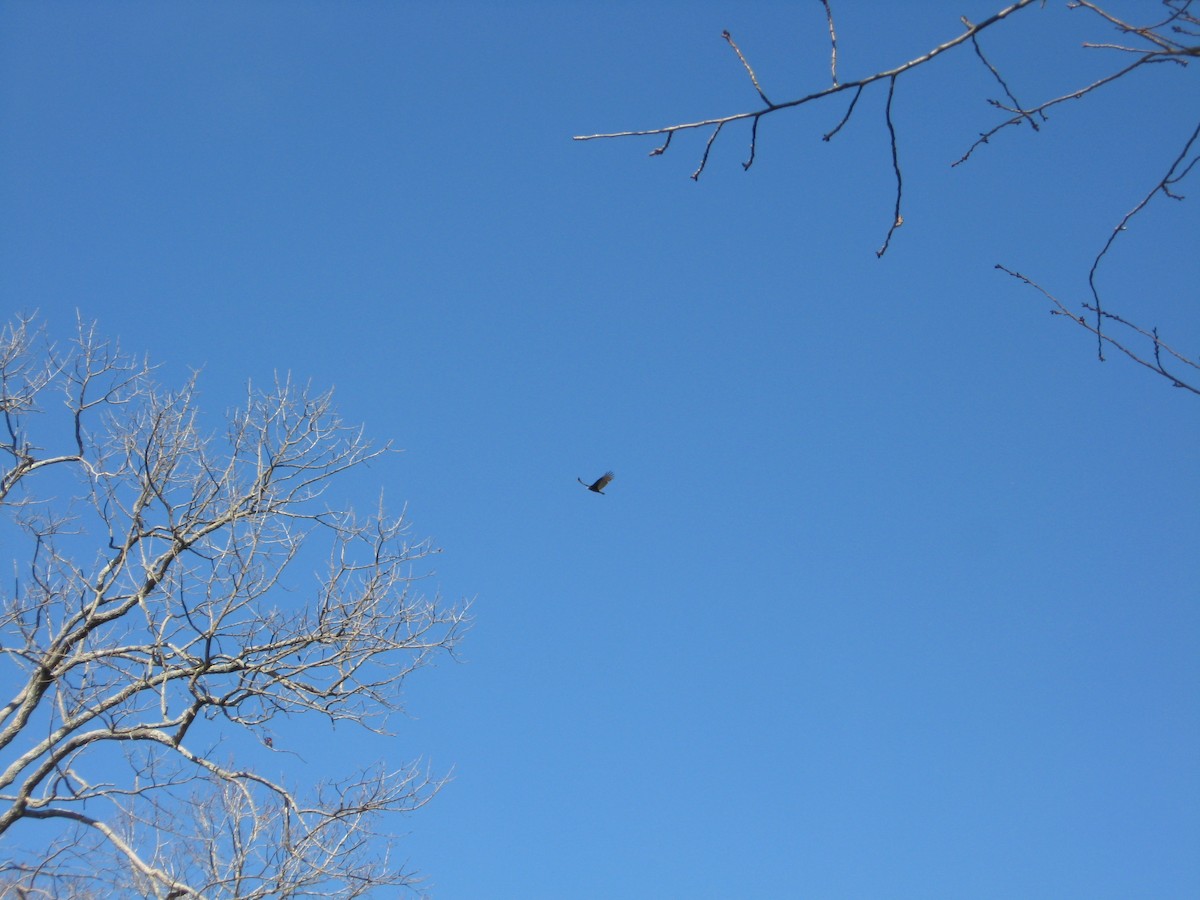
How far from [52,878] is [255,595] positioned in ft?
6.51

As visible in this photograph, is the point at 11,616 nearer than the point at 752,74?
No

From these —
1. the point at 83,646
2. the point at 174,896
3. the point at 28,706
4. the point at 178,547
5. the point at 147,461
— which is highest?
the point at 147,461

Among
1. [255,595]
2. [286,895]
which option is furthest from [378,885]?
[255,595]

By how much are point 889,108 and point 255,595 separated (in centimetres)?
571

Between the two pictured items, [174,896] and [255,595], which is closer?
[174,896]

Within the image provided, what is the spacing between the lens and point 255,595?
6629 millimetres

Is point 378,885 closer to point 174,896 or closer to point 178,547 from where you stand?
point 174,896

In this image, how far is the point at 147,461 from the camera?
678 centimetres

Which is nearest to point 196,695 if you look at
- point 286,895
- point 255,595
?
point 255,595

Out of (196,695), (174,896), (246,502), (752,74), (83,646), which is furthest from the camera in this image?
(246,502)

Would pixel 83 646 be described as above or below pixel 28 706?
above

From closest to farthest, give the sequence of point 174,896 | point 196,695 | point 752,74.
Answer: point 752,74 → point 174,896 → point 196,695

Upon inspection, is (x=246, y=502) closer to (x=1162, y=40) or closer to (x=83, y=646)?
(x=83, y=646)

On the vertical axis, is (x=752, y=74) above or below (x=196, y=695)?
below
